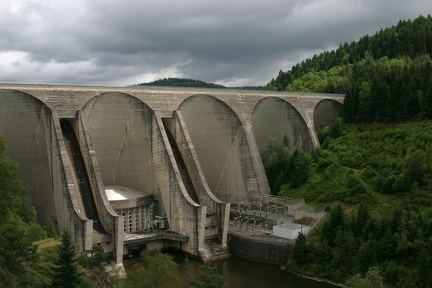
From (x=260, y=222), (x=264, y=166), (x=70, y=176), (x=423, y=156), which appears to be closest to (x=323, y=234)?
(x=260, y=222)

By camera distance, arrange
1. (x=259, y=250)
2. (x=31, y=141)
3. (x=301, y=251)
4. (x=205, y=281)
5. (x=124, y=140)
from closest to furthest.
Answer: (x=205, y=281), (x=301, y=251), (x=259, y=250), (x=31, y=141), (x=124, y=140)

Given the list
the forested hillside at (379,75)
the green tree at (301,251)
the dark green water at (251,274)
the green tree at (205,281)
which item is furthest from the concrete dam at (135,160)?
the green tree at (205,281)

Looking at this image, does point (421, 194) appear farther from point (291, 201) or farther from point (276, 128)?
point (276, 128)

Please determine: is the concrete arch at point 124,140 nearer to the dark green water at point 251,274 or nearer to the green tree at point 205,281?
the dark green water at point 251,274

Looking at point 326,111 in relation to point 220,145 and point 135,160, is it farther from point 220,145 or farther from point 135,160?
point 135,160

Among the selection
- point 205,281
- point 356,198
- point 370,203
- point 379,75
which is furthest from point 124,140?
point 379,75
